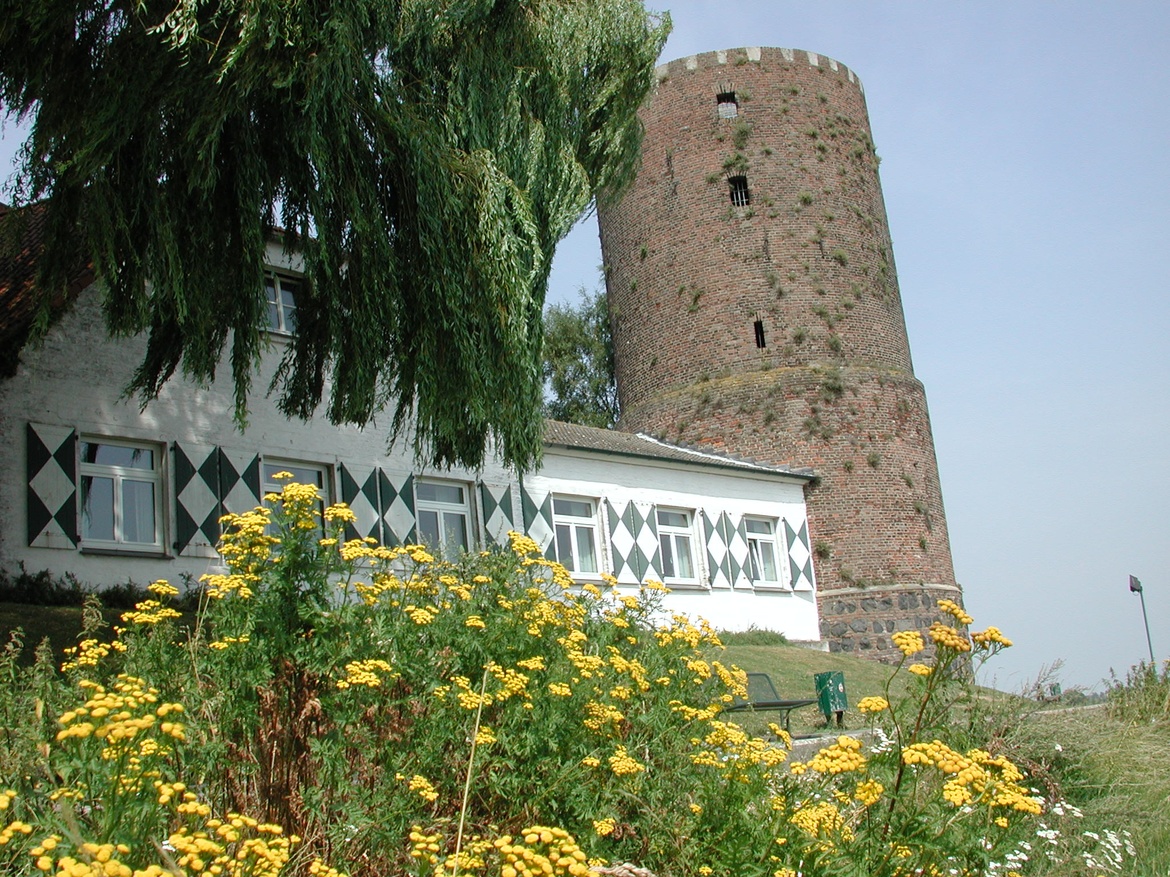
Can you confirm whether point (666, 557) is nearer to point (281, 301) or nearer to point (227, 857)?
point (281, 301)

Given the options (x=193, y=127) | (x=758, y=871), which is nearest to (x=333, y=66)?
(x=193, y=127)

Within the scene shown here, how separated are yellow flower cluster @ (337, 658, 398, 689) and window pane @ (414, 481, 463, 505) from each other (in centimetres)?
Result: 1350

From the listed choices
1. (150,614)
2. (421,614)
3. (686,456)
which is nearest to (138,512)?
(150,614)

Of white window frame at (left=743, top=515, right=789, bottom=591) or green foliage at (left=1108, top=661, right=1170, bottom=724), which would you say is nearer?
green foliage at (left=1108, top=661, right=1170, bottom=724)

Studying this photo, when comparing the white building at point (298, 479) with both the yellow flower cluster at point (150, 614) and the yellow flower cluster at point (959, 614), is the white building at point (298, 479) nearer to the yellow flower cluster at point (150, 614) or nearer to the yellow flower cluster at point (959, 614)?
the yellow flower cluster at point (150, 614)

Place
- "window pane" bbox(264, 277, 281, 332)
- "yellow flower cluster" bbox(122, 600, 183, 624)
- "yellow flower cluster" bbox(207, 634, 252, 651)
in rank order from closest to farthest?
1. "yellow flower cluster" bbox(207, 634, 252, 651)
2. "yellow flower cluster" bbox(122, 600, 183, 624)
3. "window pane" bbox(264, 277, 281, 332)

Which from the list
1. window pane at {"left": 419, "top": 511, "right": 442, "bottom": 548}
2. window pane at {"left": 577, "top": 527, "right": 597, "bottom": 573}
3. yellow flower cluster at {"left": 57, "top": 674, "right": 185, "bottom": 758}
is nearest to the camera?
yellow flower cluster at {"left": 57, "top": 674, "right": 185, "bottom": 758}

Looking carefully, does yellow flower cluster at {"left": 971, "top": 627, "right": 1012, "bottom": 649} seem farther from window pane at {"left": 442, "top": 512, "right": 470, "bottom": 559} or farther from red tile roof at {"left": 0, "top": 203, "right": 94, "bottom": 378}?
window pane at {"left": 442, "top": 512, "right": 470, "bottom": 559}

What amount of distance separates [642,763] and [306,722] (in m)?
1.24

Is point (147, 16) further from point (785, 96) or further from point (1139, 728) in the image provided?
point (785, 96)

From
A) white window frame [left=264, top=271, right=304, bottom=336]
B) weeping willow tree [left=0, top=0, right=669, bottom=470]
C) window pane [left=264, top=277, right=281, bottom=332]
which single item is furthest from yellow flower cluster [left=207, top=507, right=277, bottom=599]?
window pane [left=264, top=277, right=281, bottom=332]

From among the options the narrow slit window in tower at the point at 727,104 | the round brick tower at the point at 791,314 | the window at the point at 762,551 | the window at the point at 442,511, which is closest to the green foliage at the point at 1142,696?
the window at the point at 442,511

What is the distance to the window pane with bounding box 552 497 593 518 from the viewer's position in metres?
19.4

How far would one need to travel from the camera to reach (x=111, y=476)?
13930 millimetres
